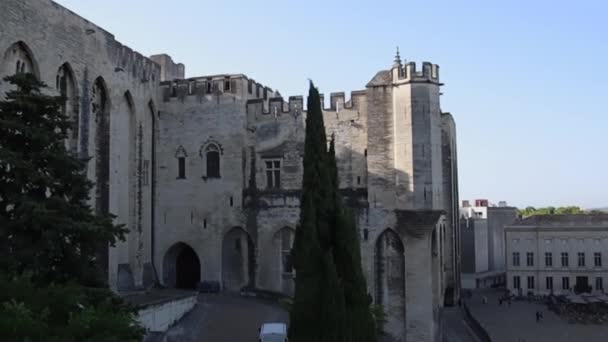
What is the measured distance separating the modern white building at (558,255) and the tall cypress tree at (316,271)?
1530 inches

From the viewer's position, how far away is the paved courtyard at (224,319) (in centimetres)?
2112

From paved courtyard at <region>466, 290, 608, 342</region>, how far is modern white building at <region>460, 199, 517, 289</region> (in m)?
10.5

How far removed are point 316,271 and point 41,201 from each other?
7.48 metres

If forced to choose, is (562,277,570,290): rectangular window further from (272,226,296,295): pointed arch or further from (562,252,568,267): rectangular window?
(272,226,296,295): pointed arch

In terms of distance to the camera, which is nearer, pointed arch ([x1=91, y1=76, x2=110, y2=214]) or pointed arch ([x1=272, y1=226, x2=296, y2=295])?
pointed arch ([x1=91, y1=76, x2=110, y2=214])

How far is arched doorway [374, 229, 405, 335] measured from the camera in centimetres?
2669

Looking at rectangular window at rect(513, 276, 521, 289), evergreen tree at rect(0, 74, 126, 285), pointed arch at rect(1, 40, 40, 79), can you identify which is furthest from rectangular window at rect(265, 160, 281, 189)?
rectangular window at rect(513, 276, 521, 289)

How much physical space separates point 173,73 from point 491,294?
31.7 metres

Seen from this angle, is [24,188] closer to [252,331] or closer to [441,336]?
[252,331]

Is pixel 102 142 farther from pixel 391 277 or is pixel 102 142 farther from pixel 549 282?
pixel 549 282

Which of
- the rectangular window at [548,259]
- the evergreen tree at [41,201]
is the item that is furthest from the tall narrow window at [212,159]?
the rectangular window at [548,259]

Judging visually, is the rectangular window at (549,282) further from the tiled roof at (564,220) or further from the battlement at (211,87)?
the battlement at (211,87)

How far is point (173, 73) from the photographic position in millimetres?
34750

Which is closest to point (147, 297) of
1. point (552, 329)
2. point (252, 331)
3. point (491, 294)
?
point (252, 331)
